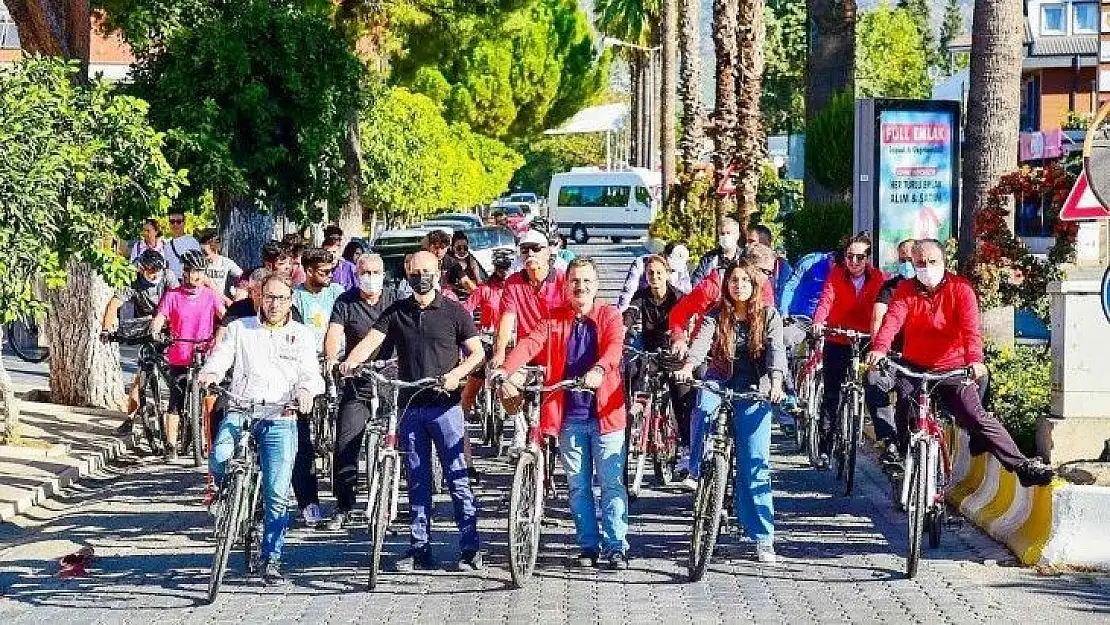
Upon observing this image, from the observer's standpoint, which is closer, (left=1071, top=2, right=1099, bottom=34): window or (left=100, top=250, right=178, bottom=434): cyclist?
(left=100, top=250, right=178, bottom=434): cyclist

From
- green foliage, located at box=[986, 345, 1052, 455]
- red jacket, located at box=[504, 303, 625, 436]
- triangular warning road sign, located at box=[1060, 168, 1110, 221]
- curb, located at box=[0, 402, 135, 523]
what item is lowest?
curb, located at box=[0, 402, 135, 523]

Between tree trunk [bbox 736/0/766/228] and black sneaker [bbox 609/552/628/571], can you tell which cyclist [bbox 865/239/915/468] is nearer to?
black sneaker [bbox 609/552/628/571]

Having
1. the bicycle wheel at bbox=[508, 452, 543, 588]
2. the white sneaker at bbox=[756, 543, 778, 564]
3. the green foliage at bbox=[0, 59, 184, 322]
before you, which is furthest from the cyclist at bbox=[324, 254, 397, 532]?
the white sneaker at bbox=[756, 543, 778, 564]

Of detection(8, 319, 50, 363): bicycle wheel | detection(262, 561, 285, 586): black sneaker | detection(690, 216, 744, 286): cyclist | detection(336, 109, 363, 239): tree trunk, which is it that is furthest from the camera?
detection(336, 109, 363, 239): tree trunk

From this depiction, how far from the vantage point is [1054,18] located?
77.1 metres

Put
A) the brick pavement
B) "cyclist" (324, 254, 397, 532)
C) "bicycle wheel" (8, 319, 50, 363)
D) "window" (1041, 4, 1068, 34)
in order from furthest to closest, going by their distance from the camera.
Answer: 1. "window" (1041, 4, 1068, 34)
2. "bicycle wheel" (8, 319, 50, 363)
3. "cyclist" (324, 254, 397, 532)
4. the brick pavement

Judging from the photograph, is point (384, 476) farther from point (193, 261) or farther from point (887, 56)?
point (887, 56)

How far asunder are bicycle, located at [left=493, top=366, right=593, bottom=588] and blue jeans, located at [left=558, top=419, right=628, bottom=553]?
0.58 feet

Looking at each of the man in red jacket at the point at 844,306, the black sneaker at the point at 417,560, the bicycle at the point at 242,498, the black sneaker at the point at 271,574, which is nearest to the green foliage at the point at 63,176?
the bicycle at the point at 242,498

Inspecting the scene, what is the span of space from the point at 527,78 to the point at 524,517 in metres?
82.4

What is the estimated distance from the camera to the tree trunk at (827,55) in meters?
29.8

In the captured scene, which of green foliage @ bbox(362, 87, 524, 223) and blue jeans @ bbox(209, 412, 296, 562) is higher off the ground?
green foliage @ bbox(362, 87, 524, 223)

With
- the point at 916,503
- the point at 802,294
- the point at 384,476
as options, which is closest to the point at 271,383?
the point at 384,476

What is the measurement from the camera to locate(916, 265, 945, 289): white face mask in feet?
39.8
